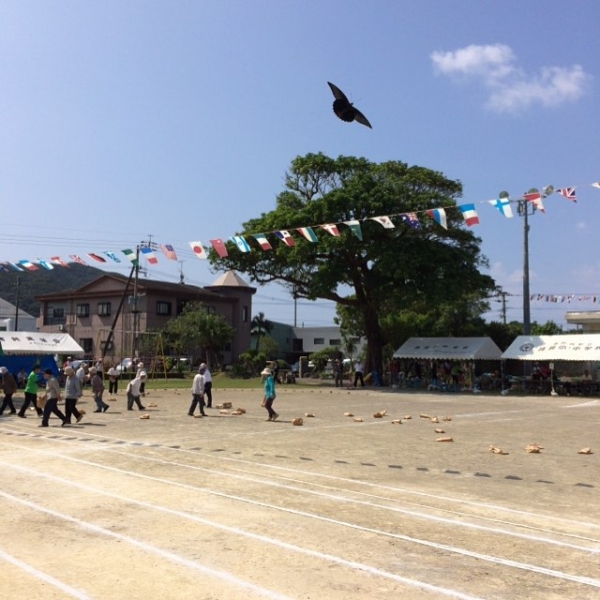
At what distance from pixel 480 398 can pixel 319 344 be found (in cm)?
5496

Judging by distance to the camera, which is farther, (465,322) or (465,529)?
(465,322)

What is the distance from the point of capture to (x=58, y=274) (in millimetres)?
118938

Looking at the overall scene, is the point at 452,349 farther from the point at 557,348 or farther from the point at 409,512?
the point at 409,512

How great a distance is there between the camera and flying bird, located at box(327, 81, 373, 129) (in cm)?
1420

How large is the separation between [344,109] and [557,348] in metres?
24.0

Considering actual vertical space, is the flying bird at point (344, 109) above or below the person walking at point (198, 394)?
above

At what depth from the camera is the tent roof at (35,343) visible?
33.8 meters

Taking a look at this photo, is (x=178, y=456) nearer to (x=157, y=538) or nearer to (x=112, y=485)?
(x=112, y=485)

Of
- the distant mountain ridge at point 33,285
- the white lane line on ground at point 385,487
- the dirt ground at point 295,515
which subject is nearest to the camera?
the dirt ground at point 295,515

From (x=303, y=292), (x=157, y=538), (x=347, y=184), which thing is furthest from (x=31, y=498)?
(x=303, y=292)

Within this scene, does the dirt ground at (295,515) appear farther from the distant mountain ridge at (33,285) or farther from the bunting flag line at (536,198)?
the distant mountain ridge at (33,285)

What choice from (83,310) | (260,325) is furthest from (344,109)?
(260,325)

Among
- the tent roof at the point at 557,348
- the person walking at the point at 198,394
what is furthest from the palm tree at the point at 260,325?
the person walking at the point at 198,394

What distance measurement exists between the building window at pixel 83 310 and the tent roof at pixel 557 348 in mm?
43115
